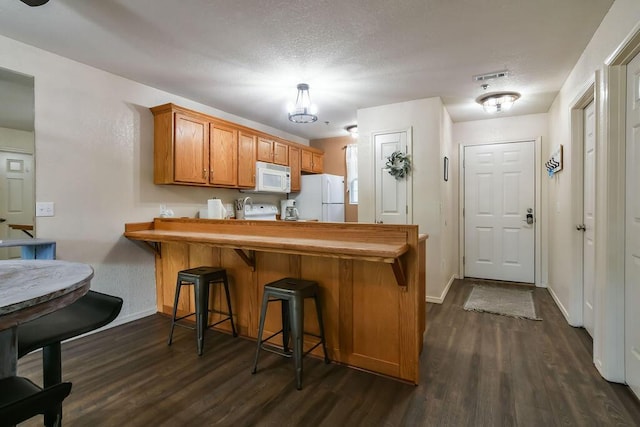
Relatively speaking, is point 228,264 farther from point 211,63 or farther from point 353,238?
point 211,63

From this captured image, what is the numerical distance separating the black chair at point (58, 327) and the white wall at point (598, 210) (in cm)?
288

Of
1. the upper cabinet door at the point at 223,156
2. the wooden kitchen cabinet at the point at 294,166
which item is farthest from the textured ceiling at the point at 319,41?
the wooden kitchen cabinet at the point at 294,166

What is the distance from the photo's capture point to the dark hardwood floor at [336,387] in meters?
1.76

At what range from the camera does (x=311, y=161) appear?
18.6 feet

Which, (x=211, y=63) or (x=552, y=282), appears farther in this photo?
(x=552, y=282)

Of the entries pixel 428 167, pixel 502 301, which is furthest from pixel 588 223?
pixel 428 167

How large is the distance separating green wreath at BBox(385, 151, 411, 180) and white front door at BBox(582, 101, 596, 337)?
1703mm

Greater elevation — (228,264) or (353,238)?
(353,238)

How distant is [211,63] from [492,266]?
4631 millimetres

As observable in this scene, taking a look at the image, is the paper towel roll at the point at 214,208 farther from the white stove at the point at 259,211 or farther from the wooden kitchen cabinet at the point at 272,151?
the wooden kitchen cabinet at the point at 272,151

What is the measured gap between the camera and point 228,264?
2.96m

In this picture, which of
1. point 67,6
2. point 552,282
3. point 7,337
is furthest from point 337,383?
point 552,282

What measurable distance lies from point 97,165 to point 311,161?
3336 millimetres

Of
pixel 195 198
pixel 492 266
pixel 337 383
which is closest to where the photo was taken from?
pixel 337 383
